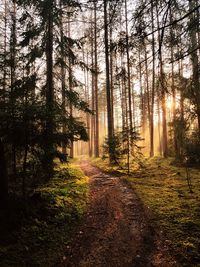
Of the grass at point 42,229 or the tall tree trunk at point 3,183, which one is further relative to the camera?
the tall tree trunk at point 3,183

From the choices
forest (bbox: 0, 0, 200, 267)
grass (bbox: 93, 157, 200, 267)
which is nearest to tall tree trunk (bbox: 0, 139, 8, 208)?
forest (bbox: 0, 0, 200, 267)

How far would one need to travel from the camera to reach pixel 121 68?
4.73 meters

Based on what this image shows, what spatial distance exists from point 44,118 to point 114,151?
731 centimetres

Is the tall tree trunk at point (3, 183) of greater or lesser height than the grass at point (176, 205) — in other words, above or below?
above

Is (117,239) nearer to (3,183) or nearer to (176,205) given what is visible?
(176,205)

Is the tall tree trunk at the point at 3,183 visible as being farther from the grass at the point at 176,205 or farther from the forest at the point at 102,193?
the grass at the point at 176,205

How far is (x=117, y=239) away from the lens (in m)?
4.75

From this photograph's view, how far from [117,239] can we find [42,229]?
184cm

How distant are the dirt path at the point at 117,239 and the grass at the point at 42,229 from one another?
0.99 feet

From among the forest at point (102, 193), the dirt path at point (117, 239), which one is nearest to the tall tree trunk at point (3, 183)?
the forest at point (102, 193)

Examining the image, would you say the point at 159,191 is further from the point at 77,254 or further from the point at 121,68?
the point at 121,68

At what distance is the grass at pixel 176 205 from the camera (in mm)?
4262

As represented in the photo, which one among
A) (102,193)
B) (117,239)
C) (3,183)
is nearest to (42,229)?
(3,183)

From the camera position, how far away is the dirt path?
158 inches
